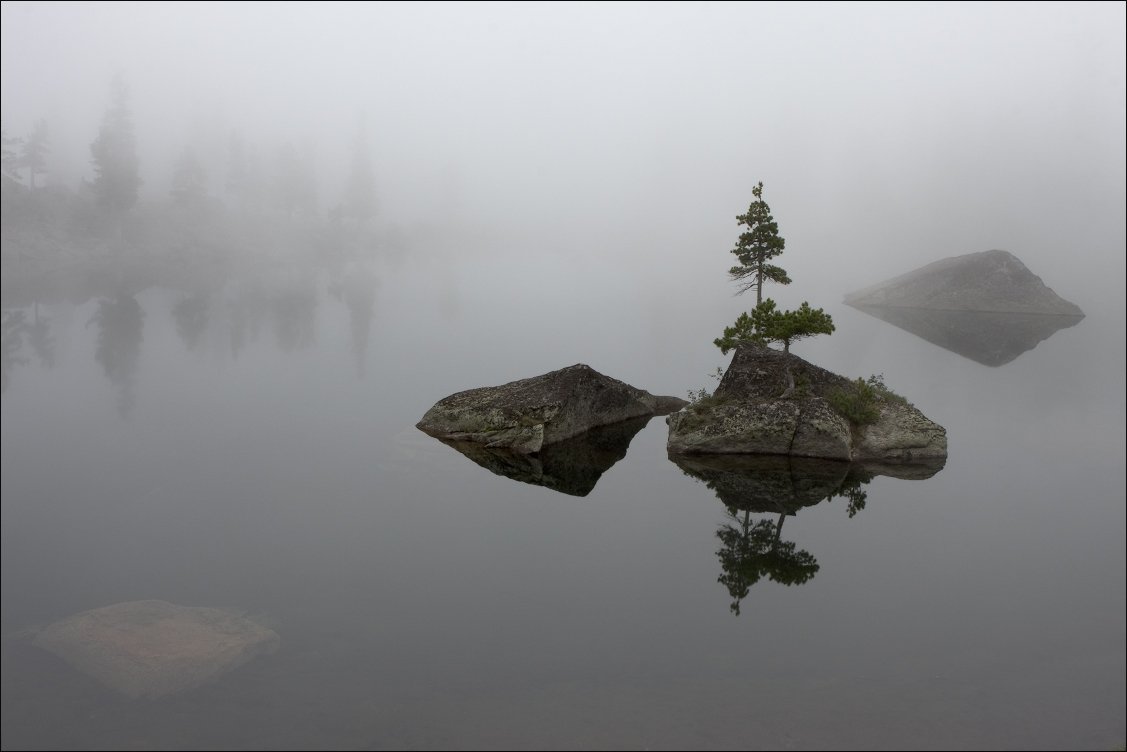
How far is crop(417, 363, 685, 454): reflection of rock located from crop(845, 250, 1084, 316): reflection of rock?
329ft

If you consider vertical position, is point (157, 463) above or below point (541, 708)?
above

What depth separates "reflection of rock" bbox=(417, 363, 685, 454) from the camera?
34906mm

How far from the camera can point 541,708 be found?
14.7 m

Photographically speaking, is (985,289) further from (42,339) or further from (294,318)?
(42,339)

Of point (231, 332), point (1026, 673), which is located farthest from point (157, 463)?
point (231, 332)

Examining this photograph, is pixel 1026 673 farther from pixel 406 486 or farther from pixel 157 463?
pixel 157 463

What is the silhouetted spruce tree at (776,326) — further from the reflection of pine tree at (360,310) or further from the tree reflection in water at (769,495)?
the reflection of pine tree at (360,310)

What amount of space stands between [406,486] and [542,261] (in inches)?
6851

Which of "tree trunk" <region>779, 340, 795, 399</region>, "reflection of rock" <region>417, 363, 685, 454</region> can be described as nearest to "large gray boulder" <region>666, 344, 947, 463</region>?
"tree trunk" <region>779, 340, 795, 399</region>

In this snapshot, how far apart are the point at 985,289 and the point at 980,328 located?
26.7 meters

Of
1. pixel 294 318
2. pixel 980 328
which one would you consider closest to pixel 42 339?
pixel 294 318

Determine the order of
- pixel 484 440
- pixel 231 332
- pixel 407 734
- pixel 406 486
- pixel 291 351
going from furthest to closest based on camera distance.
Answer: pixel 231 332 → pixel 291 351 → pixel 484 440 → pixel 406 486 → pixel 407 734

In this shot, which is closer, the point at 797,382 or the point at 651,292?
the point at 797,382

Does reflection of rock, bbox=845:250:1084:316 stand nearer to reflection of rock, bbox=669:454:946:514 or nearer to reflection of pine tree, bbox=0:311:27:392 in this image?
reflection of rock, bbox=669:454:946:514
